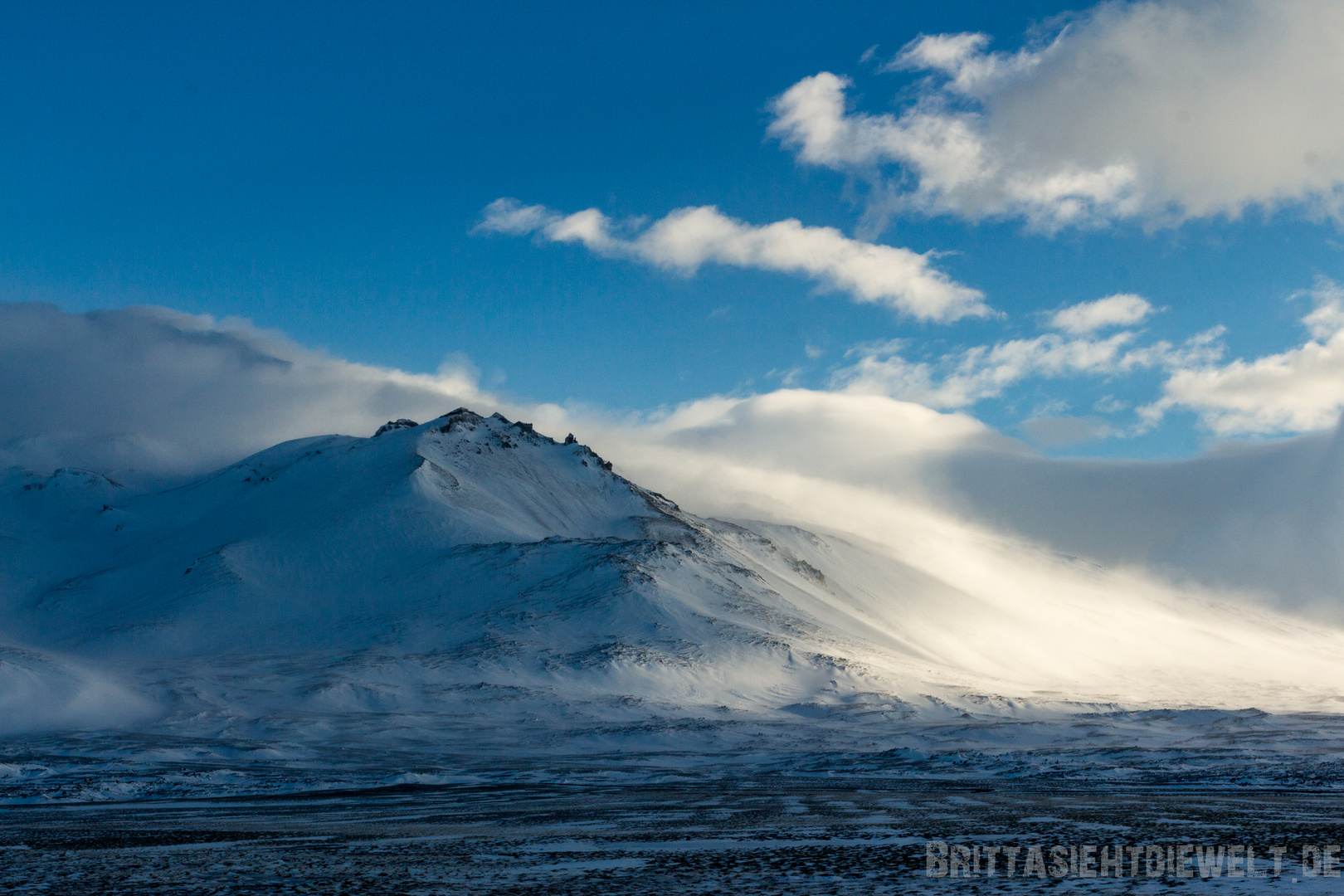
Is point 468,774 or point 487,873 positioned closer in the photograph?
point 487,873

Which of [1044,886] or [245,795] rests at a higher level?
[1044,886]

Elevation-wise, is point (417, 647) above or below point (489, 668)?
above

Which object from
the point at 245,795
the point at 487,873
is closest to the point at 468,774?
the point at 245,795

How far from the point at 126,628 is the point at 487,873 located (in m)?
182

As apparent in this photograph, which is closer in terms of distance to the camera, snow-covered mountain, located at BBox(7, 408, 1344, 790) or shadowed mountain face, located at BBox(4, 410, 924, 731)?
snow-covered mountain, located at BBox(7, 408, 1344, 790)

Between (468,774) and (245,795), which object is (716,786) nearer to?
(468,774)

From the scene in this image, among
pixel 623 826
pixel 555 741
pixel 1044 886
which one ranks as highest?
pixel 1044 886

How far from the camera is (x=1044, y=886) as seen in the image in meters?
18.7

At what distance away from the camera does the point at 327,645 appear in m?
169

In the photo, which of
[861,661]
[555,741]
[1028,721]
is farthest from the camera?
[861,661]

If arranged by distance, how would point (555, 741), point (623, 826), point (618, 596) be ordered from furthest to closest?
point (618, 596) → point (555, 741) → point (623, 826)

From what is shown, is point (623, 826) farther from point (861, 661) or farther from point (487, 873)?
point (861, 661)

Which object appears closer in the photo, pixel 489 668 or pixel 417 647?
pixel 489 668

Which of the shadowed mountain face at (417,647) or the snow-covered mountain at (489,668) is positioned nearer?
the snow-covered mountain at (489,668)
